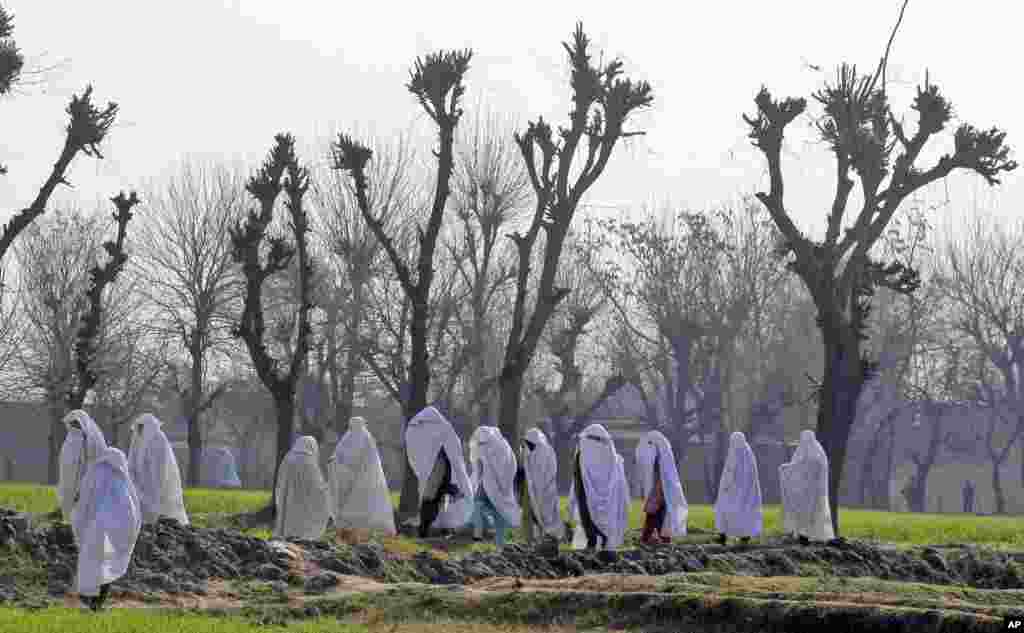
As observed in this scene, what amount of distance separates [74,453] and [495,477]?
631 centimetres

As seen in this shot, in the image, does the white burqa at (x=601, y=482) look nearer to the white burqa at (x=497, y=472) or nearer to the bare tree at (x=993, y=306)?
the white burqa at (x=497, y=472)

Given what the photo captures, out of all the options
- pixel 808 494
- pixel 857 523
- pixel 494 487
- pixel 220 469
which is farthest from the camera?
pixel 220 469

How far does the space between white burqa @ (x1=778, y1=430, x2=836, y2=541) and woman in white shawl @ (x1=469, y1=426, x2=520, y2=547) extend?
3998mm

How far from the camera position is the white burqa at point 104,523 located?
53.1 ft

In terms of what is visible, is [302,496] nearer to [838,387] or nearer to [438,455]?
[438,455]

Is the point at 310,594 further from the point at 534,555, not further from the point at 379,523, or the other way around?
the point at 379,523

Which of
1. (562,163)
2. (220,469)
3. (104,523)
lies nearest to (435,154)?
(562,163)

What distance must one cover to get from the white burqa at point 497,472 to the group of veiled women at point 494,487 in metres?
0.01

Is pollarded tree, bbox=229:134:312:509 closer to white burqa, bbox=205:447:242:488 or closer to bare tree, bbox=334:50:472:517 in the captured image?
bare tree, bbox=334:50:472:517

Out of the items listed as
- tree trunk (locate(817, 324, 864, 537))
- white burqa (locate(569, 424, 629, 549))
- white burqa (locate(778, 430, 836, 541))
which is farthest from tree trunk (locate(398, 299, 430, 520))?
white burqa (locate(569, 424, 629, 549))

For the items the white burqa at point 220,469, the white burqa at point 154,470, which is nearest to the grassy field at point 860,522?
the white burqa at point 154,470

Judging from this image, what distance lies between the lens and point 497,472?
26.4m

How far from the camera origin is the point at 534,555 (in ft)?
72.5

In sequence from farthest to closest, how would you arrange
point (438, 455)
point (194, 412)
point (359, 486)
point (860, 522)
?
point (194, 412) < point (860, 522) < point (438, 455) < point (359, 486)
